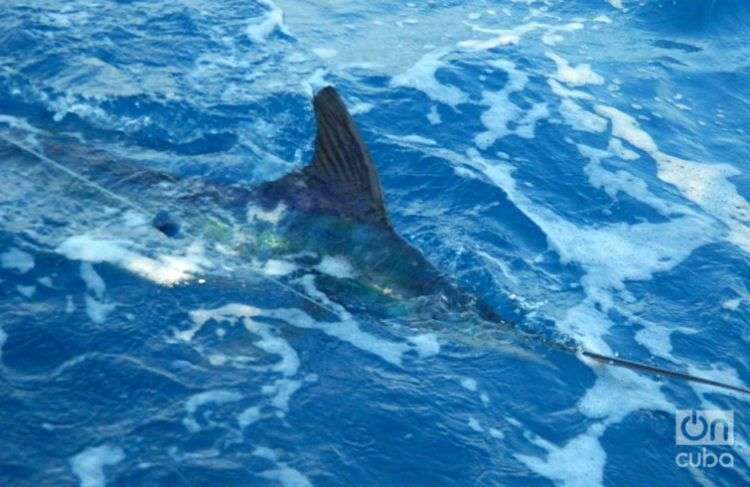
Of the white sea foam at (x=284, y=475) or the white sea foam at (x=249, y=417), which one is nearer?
the white sea foam at (x=284, y=475)

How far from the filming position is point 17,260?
24.6 feet

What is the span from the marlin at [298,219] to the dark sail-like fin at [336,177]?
0.01 metres

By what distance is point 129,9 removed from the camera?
12977 mm

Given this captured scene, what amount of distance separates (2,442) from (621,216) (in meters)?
7.70

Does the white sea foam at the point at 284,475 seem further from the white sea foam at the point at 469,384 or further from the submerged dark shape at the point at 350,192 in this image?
the submerged dark shape at the point at 350,192

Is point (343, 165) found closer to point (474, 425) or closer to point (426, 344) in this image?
point (426, 344)

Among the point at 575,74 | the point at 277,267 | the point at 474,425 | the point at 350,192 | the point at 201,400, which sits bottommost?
the point at 474,425

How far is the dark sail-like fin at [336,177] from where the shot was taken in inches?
300

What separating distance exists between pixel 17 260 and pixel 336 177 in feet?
10.4

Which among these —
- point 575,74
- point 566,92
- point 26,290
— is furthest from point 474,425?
point 575,74

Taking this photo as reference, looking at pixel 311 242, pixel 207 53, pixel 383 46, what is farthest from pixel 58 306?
pixel 383 46

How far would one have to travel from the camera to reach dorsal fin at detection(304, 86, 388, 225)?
7.59m

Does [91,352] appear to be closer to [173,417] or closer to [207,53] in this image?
[173,417]

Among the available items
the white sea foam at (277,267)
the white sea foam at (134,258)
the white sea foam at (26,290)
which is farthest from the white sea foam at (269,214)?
the white sea foam at (26,290)
